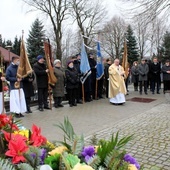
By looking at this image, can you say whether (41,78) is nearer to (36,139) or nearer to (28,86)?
(28,86)

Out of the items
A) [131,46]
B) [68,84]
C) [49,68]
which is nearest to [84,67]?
[68,84]

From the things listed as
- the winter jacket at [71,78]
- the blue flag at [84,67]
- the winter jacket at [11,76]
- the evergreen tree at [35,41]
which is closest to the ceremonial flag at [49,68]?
the winter jacket at [71,78]

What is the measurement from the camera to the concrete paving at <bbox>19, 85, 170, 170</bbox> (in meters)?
4.61

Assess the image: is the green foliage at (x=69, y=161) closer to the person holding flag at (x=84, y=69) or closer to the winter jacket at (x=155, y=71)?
the person holding flag at (x=84, y=69)

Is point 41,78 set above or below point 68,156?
above

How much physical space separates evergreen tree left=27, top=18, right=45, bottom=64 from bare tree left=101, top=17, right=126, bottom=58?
13.2m

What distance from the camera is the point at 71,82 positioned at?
9695 millimetres

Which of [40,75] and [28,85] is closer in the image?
[28,85]

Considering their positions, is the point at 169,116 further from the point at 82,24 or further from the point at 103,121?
the point at 82,24

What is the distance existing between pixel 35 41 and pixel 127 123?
3104 centimetres

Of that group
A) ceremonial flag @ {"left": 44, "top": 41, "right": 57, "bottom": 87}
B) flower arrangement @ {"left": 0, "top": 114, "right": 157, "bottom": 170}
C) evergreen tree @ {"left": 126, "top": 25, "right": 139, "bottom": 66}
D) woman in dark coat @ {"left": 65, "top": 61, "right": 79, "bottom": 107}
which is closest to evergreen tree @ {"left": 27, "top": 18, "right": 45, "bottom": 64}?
evergreen tree @ {"left": 126, "top": 25, "right": 139, "bottom": 66}

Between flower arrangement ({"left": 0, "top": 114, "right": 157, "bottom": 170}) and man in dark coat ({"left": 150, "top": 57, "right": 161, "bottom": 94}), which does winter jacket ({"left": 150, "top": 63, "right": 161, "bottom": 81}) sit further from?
flower arrangement ({"left": 0, "top": 114, "right": 157, "bottom": 170})

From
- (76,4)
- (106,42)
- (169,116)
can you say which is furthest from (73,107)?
(106,42)

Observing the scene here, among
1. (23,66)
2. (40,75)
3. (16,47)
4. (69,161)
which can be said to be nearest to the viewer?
(69,161)
